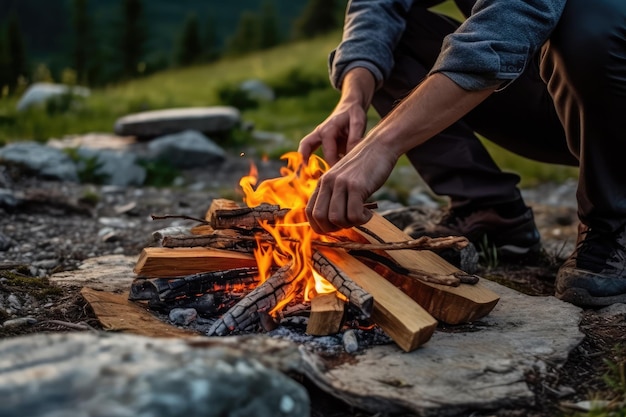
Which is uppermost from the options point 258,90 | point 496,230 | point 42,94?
point 496,230

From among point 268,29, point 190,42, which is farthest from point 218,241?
point 268,29

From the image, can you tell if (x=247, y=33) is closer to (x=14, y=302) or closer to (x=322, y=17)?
(x=322, y=17)

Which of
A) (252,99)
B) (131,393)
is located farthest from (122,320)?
(252,99)

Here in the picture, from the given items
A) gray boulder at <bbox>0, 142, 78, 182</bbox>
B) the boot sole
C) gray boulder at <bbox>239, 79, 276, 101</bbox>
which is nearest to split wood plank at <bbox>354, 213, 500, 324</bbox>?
the boot sole

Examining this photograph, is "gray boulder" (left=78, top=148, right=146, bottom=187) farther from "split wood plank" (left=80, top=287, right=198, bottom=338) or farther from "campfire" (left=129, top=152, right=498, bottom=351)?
"split wood plank" (left=80, top=287, right=198, bottom=338)

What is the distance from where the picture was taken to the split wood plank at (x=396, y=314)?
2254 mm

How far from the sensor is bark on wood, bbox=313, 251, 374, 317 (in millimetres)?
2320

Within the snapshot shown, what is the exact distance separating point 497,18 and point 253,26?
59.1 metres

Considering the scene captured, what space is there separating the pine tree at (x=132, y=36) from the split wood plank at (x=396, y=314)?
5114 centimetres

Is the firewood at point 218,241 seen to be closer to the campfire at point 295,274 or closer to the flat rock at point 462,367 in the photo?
the campfire at point 295,274

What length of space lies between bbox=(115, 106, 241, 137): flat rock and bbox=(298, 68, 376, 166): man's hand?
4856mm

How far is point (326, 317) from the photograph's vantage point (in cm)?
238

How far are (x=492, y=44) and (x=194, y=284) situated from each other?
138cm

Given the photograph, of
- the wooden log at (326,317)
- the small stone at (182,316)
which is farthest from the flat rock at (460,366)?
the small stone at (182,316)
